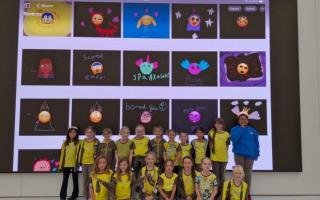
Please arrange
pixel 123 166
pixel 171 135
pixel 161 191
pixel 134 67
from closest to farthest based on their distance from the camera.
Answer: pixel 123 166 → pixel 161 191 → pixel 171 135 → pixel 134 67

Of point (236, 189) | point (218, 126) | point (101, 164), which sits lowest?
point (236, 189)

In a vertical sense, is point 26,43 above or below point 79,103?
above

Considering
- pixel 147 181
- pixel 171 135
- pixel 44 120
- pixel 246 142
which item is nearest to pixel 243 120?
pixel 246 142

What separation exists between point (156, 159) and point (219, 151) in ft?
3.63

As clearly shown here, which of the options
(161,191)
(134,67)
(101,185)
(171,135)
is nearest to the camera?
(101,185)

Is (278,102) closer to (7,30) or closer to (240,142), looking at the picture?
(240,142)

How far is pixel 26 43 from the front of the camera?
7.73 metres

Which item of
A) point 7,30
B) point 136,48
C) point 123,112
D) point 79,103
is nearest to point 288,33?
point 136,48

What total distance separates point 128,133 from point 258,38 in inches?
126

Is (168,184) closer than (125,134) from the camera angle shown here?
Yes

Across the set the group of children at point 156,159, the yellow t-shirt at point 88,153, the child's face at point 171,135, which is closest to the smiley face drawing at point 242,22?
the group of children at point 156,159

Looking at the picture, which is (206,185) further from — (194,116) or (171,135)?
(194,116)

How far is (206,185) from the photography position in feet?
20.0

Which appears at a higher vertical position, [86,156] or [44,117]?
[44,117]
